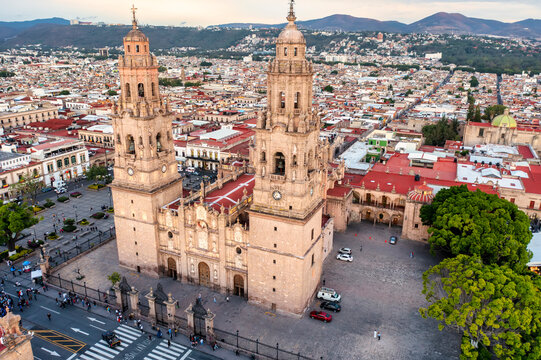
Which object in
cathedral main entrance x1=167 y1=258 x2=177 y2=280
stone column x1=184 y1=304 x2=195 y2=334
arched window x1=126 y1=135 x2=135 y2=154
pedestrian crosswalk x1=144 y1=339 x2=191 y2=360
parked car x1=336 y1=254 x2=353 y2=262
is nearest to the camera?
pedestrian crosswalk x1=144 y1=339 x2=191 y2=360

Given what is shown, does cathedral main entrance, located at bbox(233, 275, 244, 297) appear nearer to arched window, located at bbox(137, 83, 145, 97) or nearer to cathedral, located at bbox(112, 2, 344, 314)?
cathedral, located at bbox(112, 2, 344, 314)

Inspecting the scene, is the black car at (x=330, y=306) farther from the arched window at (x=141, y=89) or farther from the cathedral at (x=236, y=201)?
the arched window at (x=141, y=89)


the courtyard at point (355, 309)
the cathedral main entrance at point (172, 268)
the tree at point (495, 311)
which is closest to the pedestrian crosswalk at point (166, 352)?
the courtyard at point (355, 309)

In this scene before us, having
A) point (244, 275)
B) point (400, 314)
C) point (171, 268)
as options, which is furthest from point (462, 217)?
point (171, 268)

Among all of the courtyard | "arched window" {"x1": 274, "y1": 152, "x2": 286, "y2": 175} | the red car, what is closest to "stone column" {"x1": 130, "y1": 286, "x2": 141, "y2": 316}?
the courtyard

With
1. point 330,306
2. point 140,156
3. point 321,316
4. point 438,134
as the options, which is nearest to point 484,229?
point 330,306

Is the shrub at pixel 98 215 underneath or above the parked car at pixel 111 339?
above

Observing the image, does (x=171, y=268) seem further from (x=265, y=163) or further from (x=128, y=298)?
(x=265, y=163)
